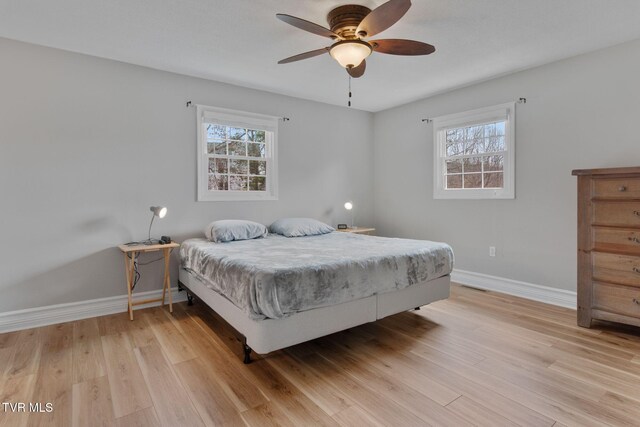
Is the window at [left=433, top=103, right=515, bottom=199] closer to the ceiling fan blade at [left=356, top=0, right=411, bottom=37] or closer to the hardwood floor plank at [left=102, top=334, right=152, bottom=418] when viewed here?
the ceiling fan blade at [left=356, top=0, right=411, bottom=37]

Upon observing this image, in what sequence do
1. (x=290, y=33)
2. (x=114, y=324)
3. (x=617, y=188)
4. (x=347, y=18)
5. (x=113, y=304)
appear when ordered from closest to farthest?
1. (x=347, y=18)
2. (x=617, y=188)
3. (x=290, y=33)
4. (x=114, y=324)
5. (x=113, y=304)

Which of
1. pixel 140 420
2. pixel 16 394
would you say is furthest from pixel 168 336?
pixel 140 420

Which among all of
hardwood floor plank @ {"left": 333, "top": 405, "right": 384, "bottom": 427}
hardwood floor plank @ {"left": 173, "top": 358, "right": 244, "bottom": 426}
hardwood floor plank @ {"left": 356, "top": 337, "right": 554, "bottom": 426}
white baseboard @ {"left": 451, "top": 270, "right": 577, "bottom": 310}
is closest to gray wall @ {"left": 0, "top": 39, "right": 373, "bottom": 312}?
hardwood floor plank @ {"left": 173, "top": 358, "right": 244, "bottom": 426}

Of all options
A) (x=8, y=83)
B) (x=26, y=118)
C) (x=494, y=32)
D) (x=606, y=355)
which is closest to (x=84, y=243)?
(x=26, y=118)

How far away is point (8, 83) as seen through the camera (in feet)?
9.46

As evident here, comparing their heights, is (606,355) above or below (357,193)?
below

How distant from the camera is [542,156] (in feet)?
11.6

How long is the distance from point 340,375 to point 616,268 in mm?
2362

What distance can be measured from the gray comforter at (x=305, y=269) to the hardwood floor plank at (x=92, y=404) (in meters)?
0.87

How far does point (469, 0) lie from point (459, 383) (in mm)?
2508

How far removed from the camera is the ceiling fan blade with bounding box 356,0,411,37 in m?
1.90

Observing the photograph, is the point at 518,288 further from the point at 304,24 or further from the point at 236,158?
the point at 236,158

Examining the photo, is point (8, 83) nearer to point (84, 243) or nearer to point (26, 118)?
point (26, 118)

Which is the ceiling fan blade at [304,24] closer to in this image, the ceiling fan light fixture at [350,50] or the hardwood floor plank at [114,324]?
the ceiling fan light fixture at [350,50]
